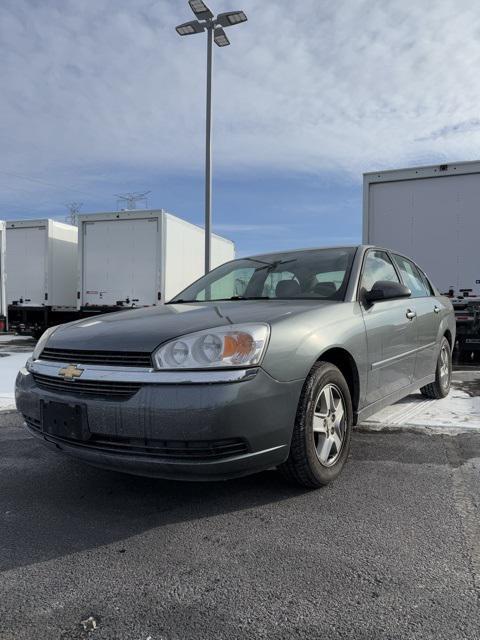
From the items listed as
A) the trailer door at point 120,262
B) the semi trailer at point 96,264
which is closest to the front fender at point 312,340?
the semi trailer at point 96,264

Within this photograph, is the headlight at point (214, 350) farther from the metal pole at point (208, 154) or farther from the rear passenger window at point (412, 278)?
the metal pole at point (208, 154)

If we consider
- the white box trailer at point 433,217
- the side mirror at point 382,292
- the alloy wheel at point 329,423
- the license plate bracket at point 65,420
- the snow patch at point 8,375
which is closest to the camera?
the license plate bracket at point 65,420

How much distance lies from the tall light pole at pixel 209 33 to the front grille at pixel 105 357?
8.30 meters

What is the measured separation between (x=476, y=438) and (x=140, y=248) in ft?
32.8

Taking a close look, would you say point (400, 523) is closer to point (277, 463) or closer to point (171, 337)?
point (277, 463)

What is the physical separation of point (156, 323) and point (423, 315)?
8.93ft

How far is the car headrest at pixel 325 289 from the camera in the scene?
3.63 metres

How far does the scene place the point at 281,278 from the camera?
4035 mm

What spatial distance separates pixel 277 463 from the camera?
2680 millimetres

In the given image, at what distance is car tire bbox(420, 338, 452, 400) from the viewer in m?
5.32

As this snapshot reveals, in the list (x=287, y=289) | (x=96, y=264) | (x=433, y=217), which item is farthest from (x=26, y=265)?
(x=287, y=289)

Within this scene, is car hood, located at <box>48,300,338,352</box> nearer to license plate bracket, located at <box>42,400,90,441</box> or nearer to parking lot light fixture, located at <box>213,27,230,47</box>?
license plate bracket, located at <box>42,400,90,441</box>

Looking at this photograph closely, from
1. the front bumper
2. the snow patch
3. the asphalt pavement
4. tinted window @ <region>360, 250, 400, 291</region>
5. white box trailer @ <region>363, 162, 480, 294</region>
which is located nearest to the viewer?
the asphalt pavement

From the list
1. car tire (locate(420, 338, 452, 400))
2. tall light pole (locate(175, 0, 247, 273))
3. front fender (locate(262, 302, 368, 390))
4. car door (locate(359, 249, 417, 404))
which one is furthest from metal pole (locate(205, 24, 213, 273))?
front fender (locate(262, 302, 368, 390))
